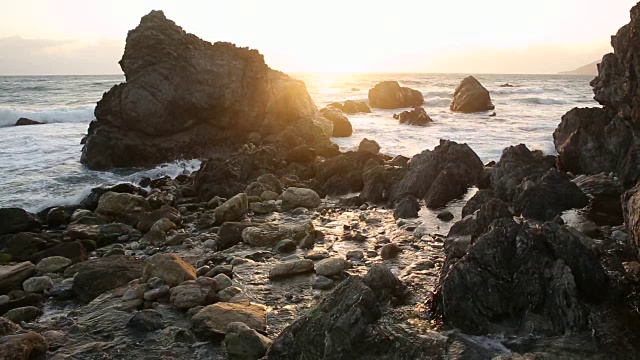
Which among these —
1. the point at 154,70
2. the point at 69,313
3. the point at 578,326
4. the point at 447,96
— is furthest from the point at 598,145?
the point at 447,96

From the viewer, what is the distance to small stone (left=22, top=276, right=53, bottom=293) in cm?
822

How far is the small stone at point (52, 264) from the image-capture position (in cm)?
916

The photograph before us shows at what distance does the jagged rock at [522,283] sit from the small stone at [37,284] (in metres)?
6.73

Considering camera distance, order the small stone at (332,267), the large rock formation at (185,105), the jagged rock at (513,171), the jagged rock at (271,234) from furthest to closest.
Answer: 1. the large rock formation at (185,105)
2. the jagged rock at (513,171)
3. the jagged rock at (271,234)
4. the small stone at (332,267)

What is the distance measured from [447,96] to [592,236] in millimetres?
53117

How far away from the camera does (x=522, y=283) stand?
6137 millimetres

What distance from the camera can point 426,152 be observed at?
A: 14609mm

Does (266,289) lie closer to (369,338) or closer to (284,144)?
(369,338)

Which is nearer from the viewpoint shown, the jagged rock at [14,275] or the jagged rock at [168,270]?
the jagged rock at [168,270]

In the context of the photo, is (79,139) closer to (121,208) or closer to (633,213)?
(121,208)

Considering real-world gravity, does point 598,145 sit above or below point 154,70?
below

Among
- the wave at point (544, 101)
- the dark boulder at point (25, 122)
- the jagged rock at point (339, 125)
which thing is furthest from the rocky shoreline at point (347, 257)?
the wave at point (544, 101)

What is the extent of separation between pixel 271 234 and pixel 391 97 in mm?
41046

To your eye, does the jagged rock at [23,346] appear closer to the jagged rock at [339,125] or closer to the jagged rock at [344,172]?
the jagged rock at [344,172]
